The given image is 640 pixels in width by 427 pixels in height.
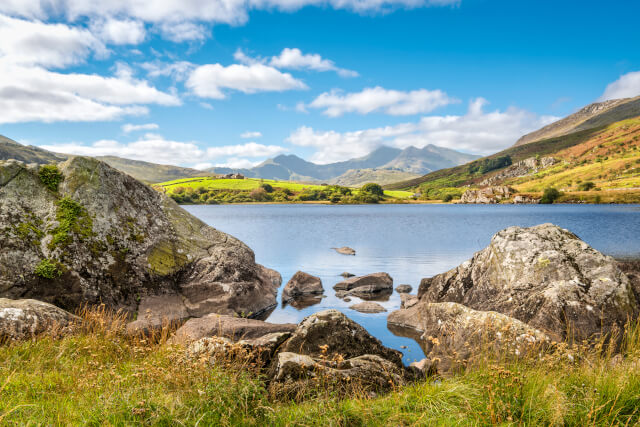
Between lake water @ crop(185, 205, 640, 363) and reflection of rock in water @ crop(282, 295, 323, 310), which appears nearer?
lake water @ crop(185, 205, 640, 363)

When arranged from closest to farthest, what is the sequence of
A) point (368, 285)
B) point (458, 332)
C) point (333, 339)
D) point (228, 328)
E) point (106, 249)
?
1. point (333, 339)
2. point (458, 332)
3. point (228, 328)
4. point (106, 249)
5. point (368, 285)

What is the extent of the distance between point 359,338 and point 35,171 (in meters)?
16.6

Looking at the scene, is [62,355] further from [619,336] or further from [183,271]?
[619,336]

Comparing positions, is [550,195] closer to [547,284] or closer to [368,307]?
[368,307]

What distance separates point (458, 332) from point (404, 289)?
1397cm

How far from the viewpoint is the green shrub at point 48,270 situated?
1416 centimetres

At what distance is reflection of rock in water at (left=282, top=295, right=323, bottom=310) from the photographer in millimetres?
22766

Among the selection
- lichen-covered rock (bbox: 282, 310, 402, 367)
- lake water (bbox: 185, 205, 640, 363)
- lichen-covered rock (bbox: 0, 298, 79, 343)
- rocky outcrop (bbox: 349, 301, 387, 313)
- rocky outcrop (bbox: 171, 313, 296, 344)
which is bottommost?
lake water (bbox: 185, 205, 640, 363)

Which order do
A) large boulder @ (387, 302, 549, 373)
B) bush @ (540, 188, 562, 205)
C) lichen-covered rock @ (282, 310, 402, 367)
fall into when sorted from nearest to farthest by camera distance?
large boulder @ (387, 302, 549, 373), lichen-covered rock @ (282, 310, 402, 367), bush @ (540, 188, 562, 205)

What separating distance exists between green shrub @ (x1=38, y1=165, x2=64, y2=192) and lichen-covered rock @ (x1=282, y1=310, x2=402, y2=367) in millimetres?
14089

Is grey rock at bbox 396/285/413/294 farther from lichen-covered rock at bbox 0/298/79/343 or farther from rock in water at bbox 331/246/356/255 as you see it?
lichen-covered rock at bbox 0/298/79/343

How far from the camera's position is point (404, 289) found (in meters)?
26.2

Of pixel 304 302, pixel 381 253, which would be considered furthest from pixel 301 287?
pixel 381 253

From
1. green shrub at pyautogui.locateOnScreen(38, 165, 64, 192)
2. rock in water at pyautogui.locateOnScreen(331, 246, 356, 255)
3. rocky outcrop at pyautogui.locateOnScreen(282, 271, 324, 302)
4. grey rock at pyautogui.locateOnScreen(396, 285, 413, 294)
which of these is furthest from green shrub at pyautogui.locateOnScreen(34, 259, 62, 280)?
rock in water at pyautogui.locateOnScreen(331, 246, 356, 255)
